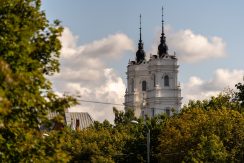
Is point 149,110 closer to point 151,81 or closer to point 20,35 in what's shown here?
point 151,81

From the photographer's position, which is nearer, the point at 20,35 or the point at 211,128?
the point at 20,35

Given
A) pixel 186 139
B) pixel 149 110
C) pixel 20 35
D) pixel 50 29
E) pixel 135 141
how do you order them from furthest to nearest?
pixel 149 110, pixel 135 141, pixel 186 139, pixel 50 29, pixel 20 35

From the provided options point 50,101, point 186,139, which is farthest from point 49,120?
point 186,139

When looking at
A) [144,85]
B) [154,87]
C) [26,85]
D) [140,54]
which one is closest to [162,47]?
[140,54]

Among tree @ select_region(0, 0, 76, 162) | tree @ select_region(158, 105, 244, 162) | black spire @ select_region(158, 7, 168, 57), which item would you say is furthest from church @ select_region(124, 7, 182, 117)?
tree @ select_region(0, 0, 76, 162)

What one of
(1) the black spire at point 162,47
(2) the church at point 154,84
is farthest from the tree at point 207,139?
(1) the black spire at point 162,47

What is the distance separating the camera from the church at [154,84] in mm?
183500

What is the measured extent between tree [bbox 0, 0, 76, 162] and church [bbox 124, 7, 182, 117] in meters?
156

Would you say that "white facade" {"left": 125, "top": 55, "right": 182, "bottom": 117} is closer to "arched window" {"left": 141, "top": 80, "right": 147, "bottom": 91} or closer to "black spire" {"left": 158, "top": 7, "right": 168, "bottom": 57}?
"arched window" {"left": 141, "top": 80, "right": 147, "bottom": 91}

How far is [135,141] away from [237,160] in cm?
2269

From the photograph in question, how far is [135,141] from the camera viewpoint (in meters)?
71.3

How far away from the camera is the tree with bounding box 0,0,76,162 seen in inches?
816

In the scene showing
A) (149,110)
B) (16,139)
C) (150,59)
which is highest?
(150,59)

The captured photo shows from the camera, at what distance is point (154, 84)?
185875 millimetres
